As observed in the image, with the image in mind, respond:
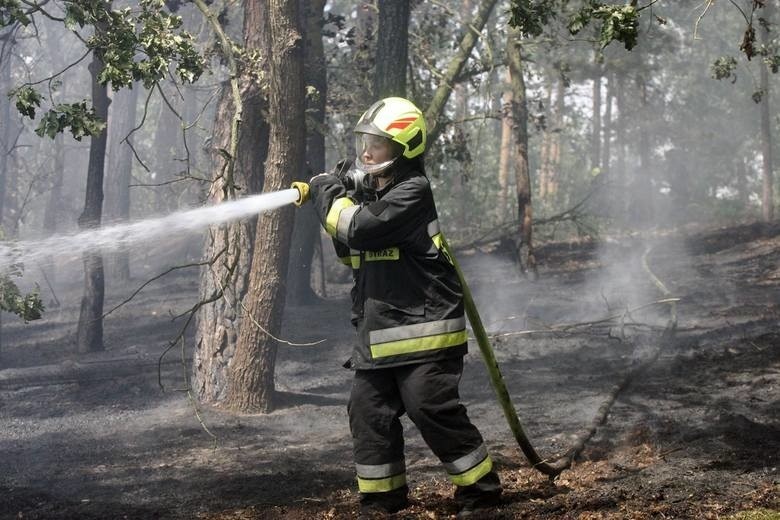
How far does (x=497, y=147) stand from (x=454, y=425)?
97.8 ft

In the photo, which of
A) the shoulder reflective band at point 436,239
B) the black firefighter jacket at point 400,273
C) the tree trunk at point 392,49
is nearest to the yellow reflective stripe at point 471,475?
the black firefighter jacket at point 400,273

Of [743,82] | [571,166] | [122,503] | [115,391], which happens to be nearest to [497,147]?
[571,166]

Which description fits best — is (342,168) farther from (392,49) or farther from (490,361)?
(392,49)

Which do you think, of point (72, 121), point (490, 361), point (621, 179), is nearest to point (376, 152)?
point (490, 361)

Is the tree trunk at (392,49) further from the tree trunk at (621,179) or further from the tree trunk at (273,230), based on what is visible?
the tree trunk at (621,179)

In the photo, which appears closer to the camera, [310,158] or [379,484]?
[379,484]

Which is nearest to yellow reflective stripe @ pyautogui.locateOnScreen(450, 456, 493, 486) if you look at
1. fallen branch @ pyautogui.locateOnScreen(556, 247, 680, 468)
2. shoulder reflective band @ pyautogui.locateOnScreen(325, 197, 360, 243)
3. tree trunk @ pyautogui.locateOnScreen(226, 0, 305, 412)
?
fallen branch @ pyautogui.locateOnScreen(556, 247, 680, 468)

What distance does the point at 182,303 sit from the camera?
15.8m

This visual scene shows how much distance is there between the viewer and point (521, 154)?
14.2m

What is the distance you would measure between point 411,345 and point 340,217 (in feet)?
2.30

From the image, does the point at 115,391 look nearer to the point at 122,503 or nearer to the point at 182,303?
the point at 122,503

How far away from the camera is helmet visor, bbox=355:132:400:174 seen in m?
4.25

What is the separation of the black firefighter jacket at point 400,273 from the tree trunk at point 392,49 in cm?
557

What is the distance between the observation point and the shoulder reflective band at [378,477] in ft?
13.9
